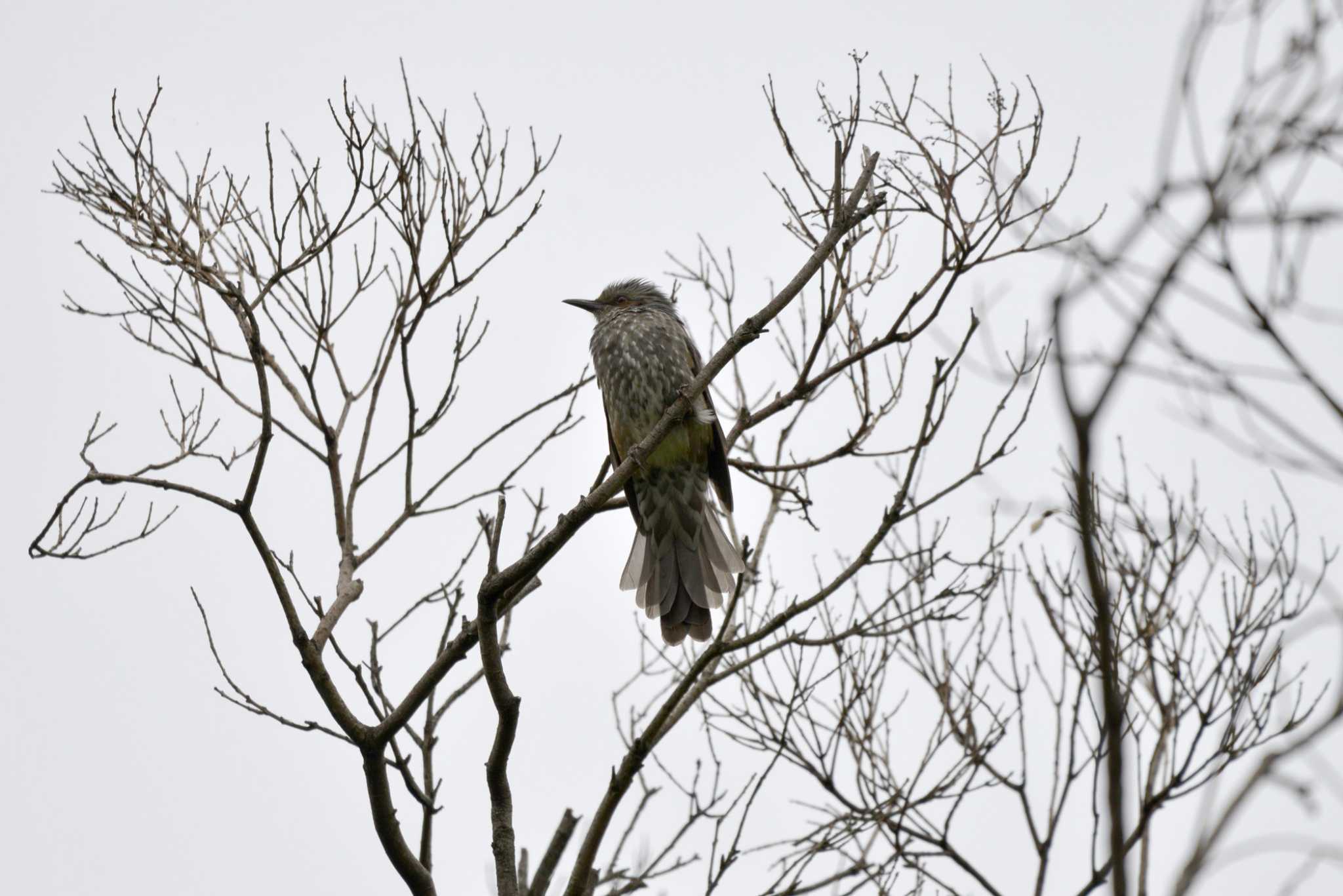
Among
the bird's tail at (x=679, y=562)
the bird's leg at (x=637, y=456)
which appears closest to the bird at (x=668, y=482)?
the bird's tail at (x=679, y=562)

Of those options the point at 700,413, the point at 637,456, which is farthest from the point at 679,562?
the point at 637,456

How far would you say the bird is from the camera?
19.9ft

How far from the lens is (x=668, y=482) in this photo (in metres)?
6.29

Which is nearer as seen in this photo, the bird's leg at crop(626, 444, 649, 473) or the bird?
the bird's leg at crop(626, 444, 649, 473)

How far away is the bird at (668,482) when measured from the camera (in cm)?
608

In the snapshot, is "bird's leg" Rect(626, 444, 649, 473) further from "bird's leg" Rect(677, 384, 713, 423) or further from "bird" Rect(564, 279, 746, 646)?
"bird" Rect(564, 279, 746, 646)

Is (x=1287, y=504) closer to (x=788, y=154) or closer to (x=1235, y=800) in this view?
(x=788, y=154)

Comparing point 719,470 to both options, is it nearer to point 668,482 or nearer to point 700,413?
point 668,482

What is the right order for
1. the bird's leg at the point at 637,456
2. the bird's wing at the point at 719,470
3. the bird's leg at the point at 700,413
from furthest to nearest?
the bird's wing at the point at 719,470
the bird's leg at the point at 700,413
the bird's leg at the point at 637,456

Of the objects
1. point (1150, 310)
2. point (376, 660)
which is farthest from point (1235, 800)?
point (376, 660)

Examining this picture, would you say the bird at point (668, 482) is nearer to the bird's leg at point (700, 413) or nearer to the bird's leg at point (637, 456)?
the bird's leg at point (700, 413)

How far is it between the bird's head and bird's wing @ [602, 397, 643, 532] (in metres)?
0.66

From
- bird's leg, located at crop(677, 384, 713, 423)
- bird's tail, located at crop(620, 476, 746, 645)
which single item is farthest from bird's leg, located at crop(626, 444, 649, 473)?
bird's tail, located at crop(620, 476, 746, 645)

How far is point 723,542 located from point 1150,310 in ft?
16.3
